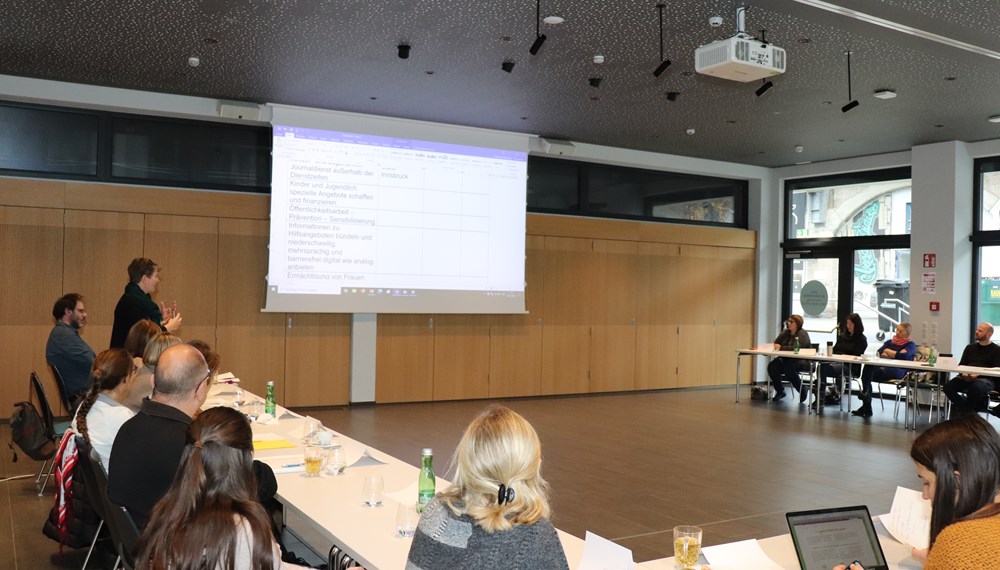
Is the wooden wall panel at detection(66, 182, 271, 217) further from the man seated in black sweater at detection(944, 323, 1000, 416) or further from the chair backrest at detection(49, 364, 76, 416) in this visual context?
the man seated in black sweater at detection(944, 323, 1000, 416)

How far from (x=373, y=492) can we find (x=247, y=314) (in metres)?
6.92

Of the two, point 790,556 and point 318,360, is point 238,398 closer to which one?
point 790,556

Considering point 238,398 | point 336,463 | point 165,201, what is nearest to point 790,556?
point 336,463

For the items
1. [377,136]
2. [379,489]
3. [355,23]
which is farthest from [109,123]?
[379,489]

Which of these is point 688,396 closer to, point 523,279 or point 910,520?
point 523,279

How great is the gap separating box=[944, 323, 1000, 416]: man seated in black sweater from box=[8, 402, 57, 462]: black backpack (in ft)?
30.7

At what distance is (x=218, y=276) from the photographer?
9.13 metres

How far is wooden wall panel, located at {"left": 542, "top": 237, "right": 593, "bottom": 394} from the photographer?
447 inches

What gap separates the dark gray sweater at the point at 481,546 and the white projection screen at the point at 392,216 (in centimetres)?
769

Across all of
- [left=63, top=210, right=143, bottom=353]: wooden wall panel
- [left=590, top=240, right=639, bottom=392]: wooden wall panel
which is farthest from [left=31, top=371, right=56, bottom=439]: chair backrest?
[left=590, top=240, right=639, bottom=392]: wooden wall panel

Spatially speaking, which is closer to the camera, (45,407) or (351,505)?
(351,505)

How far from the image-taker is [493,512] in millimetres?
1807

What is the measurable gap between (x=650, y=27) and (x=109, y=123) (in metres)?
6.01

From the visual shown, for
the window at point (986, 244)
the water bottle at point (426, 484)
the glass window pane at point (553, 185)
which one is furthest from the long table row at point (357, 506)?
the window at point (986, 244)
